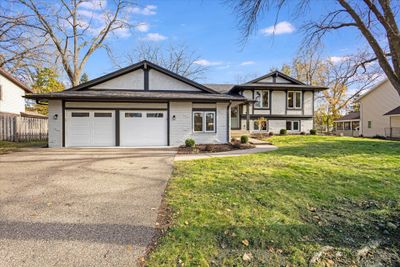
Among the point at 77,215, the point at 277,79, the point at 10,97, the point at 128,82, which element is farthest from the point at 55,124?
the point at 277,79

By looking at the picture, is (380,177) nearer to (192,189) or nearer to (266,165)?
(266,165)

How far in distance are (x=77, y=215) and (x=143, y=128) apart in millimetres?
10203

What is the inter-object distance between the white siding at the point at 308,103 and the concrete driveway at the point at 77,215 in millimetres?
20307

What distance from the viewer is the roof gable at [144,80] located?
1403cm

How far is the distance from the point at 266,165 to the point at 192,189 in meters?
3.46

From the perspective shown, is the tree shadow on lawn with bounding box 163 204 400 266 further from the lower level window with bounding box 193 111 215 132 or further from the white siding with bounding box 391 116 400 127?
the white siding with bounding box 391 116 400 127

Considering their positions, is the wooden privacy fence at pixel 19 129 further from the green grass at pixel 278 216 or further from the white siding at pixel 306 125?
the white siding at pixel 306 125

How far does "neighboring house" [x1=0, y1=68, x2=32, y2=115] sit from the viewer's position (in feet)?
62.2

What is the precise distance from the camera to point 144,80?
1435 cm

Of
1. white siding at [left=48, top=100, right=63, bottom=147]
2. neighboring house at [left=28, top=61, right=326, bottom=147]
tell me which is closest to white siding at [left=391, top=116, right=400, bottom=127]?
neighboring house at [left=28, top=61, right=326, bottom=147]

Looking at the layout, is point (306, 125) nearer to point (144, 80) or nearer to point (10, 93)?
point (144, 80)

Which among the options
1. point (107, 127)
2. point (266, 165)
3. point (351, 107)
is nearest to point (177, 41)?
point (107, 127)

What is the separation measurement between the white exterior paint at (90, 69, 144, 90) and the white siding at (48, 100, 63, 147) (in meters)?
2.83

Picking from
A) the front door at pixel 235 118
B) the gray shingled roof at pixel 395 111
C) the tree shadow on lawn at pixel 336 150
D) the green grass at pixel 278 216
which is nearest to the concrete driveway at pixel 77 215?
the green grass at pixel 278 216
